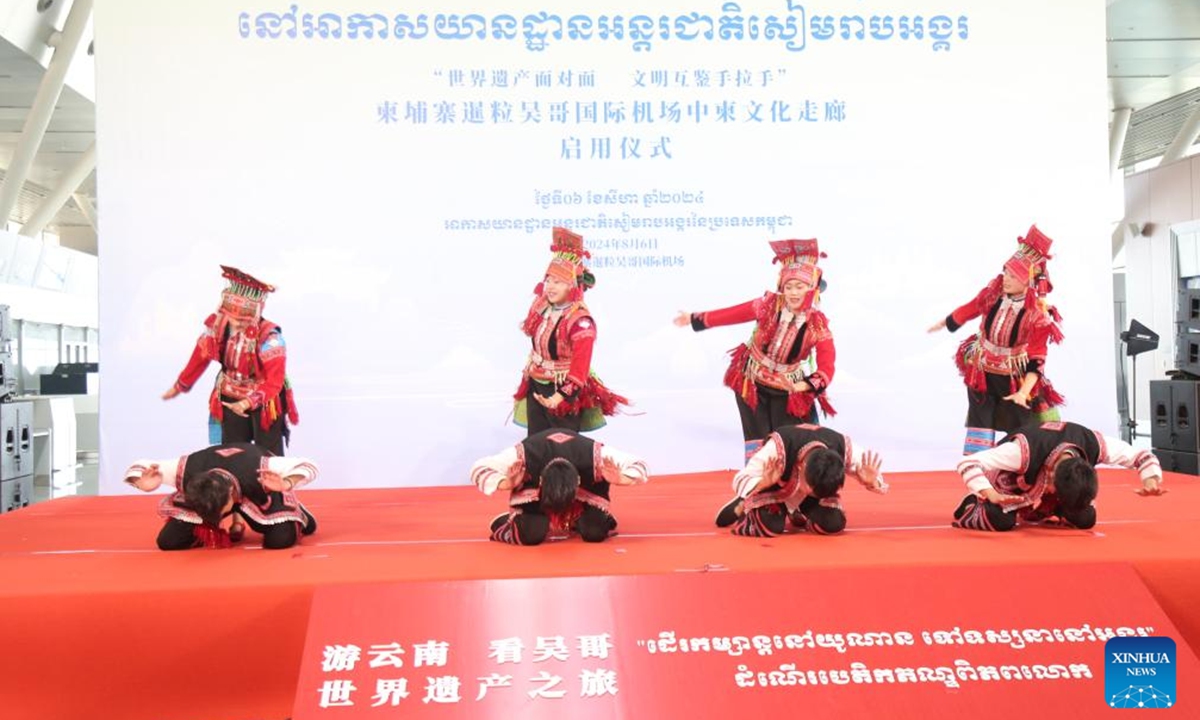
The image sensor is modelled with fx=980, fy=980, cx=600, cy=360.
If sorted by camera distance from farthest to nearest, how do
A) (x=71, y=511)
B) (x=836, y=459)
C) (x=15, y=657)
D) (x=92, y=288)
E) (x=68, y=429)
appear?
(x=92, y=288) → (x=68, y=429) → (x=71, y=511) → (x=836, y=459) → (x=15, y=657)

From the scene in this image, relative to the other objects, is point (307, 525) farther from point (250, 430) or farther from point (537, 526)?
point (250, 430)

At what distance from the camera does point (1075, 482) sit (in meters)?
2.79

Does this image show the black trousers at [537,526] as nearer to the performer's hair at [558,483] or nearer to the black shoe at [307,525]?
the performer's hair at [558,483]

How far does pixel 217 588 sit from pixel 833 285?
370 cm

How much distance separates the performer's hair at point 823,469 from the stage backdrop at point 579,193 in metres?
2.23

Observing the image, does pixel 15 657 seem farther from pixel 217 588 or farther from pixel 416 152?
pixel 416 152

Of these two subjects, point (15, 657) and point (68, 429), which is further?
point (68, 429)

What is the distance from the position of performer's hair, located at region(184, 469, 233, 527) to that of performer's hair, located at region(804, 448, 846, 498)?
65.8 inches

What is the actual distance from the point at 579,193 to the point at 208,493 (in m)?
2.81

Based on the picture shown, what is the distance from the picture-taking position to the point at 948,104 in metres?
5.23

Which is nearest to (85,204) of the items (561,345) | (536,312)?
(536,312)

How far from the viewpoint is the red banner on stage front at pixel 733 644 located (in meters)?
1.98

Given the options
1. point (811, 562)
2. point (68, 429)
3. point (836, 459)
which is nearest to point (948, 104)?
point (836, 459)

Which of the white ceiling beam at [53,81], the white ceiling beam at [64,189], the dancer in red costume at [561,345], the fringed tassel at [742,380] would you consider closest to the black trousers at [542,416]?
the dancer in red costume at [561,345]
